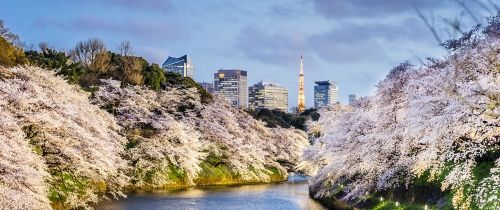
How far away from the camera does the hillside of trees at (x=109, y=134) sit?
24875mm

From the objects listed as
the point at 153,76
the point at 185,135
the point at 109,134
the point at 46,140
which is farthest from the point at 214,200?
the point at 153,76

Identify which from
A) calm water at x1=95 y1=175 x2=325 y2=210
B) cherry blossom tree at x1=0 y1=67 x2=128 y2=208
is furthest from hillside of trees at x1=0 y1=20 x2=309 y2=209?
calm water at x1=95 y1=175 x2=325 y2=210

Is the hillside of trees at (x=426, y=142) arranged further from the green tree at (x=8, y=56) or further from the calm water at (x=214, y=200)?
the green tree at (x=8, y=56)

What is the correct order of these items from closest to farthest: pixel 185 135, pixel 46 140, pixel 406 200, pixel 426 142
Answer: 1. pixel 426 142
2. pixel 46 140
3. pixel 406 200
4. pixel 185 135

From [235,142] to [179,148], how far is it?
1253 cm

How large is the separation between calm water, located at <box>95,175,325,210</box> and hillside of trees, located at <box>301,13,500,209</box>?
9.85 ft

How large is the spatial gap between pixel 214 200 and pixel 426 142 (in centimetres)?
1990

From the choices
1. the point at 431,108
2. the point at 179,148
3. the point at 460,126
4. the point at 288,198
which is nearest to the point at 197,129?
the point at 179,148

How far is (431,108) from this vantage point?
24.9 meters

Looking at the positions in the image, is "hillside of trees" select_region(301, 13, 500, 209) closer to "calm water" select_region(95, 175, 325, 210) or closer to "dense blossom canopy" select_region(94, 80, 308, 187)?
"calm water" select_region(95, 175, 325, 210)

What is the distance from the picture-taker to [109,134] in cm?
4188

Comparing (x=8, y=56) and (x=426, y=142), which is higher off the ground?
(x=8, y=56)

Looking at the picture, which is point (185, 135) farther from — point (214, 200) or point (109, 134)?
point (214, 200)

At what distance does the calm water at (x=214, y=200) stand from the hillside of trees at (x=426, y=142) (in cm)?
300
